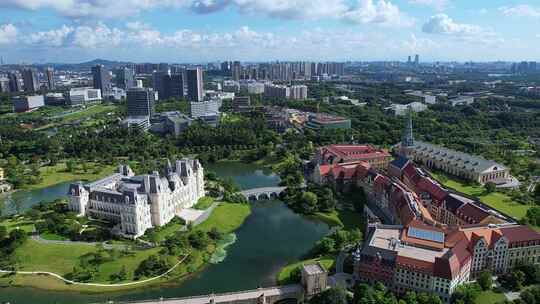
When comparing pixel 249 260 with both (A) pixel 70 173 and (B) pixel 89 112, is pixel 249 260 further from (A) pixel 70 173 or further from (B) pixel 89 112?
(B) pixel 89 112

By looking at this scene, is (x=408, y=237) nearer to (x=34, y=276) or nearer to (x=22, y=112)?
(x=34, y=276)

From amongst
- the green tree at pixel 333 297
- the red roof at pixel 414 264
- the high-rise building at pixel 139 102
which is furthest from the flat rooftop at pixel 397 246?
the high-rise building at pixel 139 102

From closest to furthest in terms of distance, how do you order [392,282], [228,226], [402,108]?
1. [392,282]
2. [228,226]
3. [402,108]

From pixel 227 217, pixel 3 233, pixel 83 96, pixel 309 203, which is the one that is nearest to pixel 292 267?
pixel 227 217

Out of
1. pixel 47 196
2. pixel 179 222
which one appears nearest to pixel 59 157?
pixel 47 196

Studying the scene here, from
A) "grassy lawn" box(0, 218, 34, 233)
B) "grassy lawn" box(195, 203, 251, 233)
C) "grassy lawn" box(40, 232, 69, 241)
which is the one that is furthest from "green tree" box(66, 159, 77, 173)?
"grassy lawn" box(195, 203, 251, 233)

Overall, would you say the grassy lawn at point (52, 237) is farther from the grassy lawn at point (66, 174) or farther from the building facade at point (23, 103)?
the building facade at point (23, 103)
